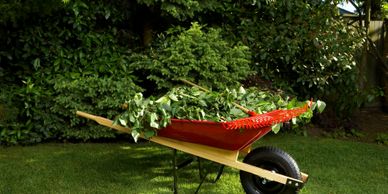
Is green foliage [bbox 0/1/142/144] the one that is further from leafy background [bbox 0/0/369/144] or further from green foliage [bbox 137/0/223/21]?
green foliage [bbox 137/0/223/21]

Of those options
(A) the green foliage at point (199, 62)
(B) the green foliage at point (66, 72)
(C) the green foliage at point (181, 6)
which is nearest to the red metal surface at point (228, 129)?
(A) the green foliage at point (199, 62)

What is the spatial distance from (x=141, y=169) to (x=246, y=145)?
1319mm

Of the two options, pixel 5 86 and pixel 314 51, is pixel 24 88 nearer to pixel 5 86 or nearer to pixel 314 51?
pixel 5 86

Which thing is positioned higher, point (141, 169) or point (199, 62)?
point (199, 62)

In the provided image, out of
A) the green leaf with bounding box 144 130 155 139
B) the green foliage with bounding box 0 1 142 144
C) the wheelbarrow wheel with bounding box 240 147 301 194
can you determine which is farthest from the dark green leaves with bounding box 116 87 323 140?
the green foliage with bounding box 0 1 142 144

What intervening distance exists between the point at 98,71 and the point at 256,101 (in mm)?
2316

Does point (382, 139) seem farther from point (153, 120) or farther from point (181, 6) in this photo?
point (153, 120)

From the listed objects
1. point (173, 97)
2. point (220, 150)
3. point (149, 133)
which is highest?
point (173, 97)

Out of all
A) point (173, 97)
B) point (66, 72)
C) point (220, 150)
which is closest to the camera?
point (220, 150)

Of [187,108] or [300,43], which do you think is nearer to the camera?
[187,108]

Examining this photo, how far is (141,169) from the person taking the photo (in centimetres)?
429

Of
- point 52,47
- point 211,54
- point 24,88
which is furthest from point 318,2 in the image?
point 24,88

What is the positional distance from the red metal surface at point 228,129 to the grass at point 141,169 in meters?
0.64

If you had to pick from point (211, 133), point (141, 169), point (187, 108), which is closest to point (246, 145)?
point (211, 133)
